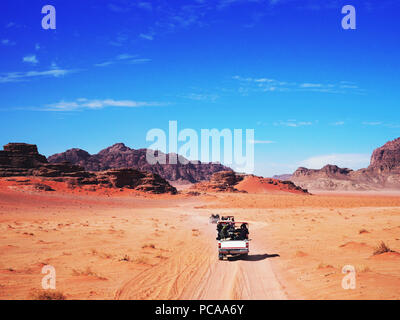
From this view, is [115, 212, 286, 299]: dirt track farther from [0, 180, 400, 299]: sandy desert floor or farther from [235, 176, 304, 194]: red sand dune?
[235, 176, 304, 194]: red sand dune

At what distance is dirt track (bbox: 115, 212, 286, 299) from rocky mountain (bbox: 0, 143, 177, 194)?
7917 centimetres

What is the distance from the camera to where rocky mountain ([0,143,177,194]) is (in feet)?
299

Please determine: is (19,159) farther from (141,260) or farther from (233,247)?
(233,247)

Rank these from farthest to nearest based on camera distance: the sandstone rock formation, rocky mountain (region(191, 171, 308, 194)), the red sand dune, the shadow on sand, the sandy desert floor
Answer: the red sand dune → rocky mountain (region(191, 171, 308, 194)) → the sandstone rock formation → the shadow on sand → the sandy desert floor

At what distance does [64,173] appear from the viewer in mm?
93000

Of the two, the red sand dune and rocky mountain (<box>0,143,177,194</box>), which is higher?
rocky mountain (<box>0,143,177,194</box>)

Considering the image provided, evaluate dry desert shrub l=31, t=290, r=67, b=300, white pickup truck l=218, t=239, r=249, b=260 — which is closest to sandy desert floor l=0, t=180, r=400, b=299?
dry desert shrub l=31, t=290, r=67, b=300

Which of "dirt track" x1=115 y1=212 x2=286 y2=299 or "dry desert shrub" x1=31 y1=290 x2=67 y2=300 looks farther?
"dirt track" x1=115 y1=212 x2=286 y2=299

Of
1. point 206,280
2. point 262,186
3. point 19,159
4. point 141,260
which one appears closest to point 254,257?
point 206,280

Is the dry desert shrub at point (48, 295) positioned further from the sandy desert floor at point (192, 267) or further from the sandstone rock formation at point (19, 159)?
the sandstone rock formation at point (19, 159)

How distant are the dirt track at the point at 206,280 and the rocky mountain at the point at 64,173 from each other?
79170mm

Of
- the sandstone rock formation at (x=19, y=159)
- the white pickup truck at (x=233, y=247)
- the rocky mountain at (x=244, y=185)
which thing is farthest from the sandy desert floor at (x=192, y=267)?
the rocky mountain at (x=244, y=185)
